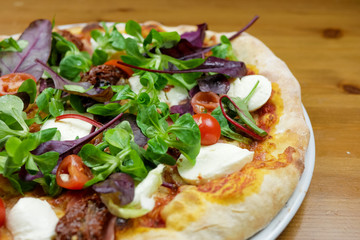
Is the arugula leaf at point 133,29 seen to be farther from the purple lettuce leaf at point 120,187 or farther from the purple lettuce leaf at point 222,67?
the purple lettuce leaf at point 120,187

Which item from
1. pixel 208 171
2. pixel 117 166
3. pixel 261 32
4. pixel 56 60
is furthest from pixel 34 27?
pixel 261 32

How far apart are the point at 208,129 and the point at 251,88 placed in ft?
1.95

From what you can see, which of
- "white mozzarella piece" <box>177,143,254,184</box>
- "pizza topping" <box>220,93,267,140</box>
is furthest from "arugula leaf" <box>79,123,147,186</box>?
"pizza topping" <box>220,93,267,140</box>

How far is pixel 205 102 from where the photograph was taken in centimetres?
273

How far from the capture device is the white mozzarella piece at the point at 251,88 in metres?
2.70

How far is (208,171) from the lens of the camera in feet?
7.17

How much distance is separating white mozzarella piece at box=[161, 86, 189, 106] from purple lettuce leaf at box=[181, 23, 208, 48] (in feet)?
1.61

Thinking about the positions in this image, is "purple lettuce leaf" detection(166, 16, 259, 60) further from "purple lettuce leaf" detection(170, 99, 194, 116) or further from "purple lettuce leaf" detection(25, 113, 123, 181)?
"purple lettuce leaf" detection(25, 113, 123, 181)

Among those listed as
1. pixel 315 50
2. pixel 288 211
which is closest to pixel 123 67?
pixel 288 211

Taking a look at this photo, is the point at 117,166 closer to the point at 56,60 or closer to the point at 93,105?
the point at 93,105

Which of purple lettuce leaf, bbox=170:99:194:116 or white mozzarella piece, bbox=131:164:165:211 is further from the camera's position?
purple lettuce leaf, bbox=170:99:194:116

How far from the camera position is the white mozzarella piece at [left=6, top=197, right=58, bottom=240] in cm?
192

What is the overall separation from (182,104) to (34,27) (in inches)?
52.8

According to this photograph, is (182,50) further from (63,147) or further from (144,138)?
(63,147)
